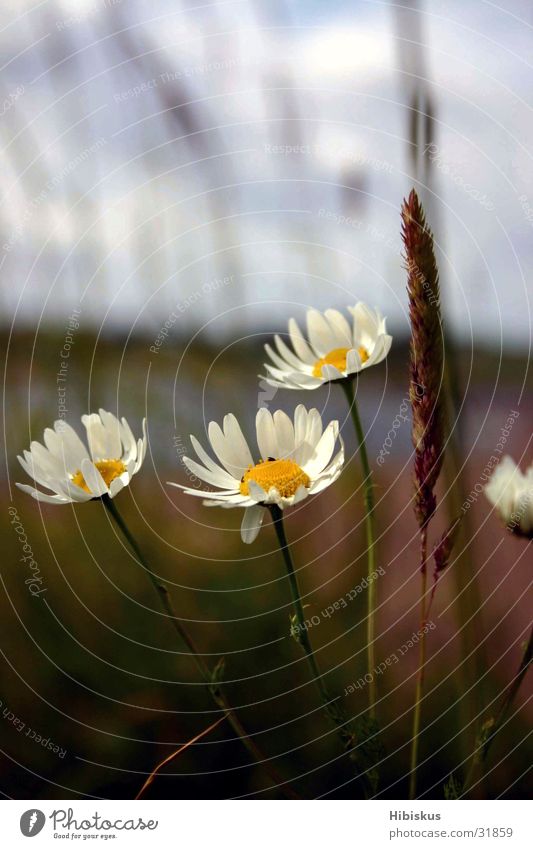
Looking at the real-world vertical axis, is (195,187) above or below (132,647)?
above

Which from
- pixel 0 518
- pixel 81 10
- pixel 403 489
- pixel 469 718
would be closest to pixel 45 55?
pixel 81 10

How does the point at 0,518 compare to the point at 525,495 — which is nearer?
the point at 525,495

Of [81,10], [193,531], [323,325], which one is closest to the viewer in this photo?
[323,325]

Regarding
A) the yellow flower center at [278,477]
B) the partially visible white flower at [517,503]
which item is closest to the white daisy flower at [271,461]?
the yellow flower center at [278,477]

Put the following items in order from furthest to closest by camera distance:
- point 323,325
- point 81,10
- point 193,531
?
point 193,531, point 81,10, point 323,325

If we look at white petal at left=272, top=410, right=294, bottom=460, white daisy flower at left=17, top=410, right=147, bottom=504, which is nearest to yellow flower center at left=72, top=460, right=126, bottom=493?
white daisy flower at left=17, top=410, right=147, bottom=504

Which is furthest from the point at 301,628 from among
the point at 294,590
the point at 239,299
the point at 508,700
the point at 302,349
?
the point at 239,299

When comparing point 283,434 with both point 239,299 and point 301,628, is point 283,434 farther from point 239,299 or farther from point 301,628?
point 239,299

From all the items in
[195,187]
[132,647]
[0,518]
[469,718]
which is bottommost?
[469,718]

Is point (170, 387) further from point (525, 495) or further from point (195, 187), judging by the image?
point (525, 495)
